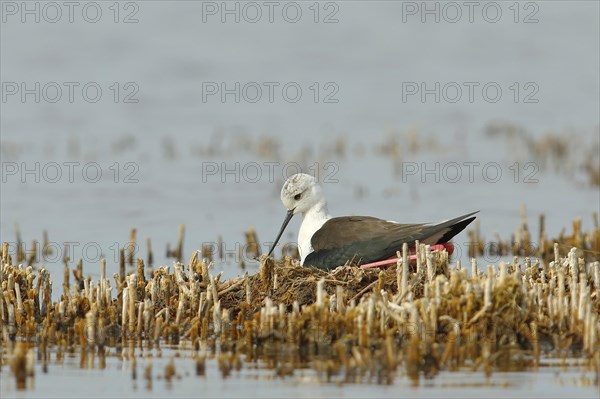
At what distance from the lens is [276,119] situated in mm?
25422

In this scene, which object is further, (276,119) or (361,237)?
(276,119)

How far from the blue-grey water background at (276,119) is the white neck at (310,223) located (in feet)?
4.42

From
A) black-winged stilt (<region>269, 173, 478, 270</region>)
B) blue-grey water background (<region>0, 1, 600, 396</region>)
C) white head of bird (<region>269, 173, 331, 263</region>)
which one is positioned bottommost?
black-winged stilt (<region>269, 173, 478, 270</region>)

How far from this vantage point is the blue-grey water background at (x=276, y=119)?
55.9 feet

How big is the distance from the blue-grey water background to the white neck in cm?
135

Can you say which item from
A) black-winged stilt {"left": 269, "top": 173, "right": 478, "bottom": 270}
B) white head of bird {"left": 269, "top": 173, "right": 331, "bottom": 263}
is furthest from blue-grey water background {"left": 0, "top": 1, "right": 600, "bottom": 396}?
black-winged stilt {"left": 269, "top": 173, "right": 478, "bottom": 270}

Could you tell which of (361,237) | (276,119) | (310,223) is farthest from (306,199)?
(276,119)

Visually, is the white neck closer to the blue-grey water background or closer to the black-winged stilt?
the black-winged stilt

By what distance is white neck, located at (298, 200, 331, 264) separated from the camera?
11.5m

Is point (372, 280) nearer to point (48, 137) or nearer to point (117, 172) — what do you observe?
point (117, 172)

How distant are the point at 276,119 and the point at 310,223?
1379 centimetres

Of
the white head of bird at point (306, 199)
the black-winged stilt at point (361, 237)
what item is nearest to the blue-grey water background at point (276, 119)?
the white head of bird at point (306, 199)

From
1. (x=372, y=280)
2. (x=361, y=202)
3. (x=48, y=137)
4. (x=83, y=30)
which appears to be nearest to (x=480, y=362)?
(x=372, y=280)

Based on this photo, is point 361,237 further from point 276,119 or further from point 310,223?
point 276,119
